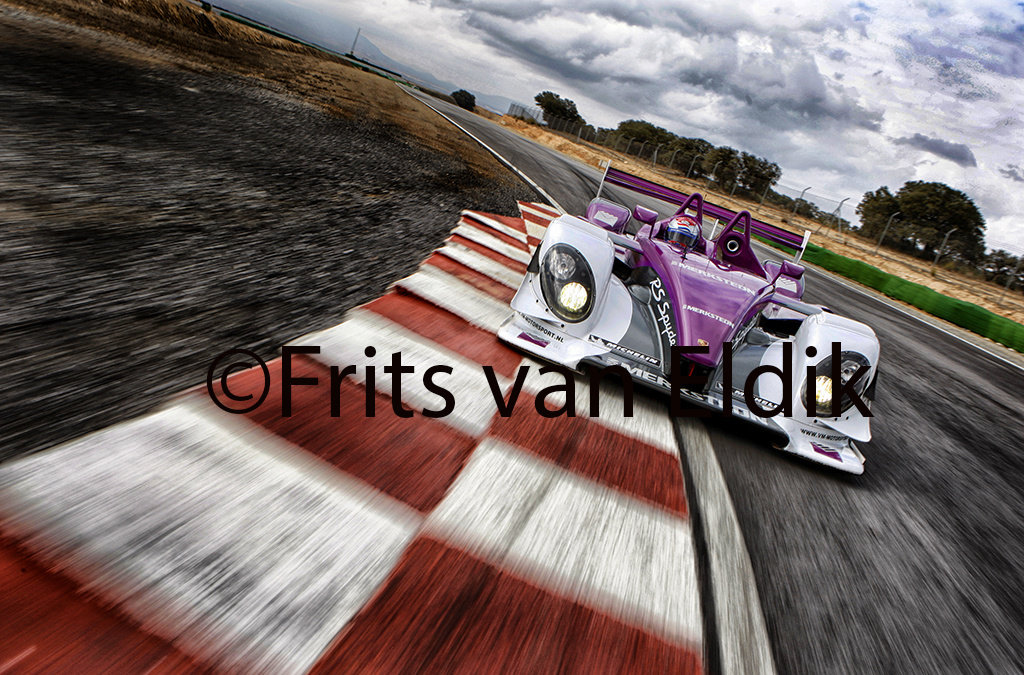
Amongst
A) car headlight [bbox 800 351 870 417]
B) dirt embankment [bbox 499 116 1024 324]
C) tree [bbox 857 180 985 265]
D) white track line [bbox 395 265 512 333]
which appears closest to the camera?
car headlight [bbox 800 351 870 417]

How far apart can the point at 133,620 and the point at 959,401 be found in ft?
23.0

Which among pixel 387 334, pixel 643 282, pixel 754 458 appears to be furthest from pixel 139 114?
pixel 754 458

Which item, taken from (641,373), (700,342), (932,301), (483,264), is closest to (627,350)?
(641,373)

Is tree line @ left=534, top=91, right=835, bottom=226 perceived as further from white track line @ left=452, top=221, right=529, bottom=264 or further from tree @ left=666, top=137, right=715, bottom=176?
white track line @ left=452, top=221, right=529, bottom=264

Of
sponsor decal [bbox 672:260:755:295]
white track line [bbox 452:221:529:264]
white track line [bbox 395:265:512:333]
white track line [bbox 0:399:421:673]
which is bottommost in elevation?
white track line [bbox 0:399:421:673]

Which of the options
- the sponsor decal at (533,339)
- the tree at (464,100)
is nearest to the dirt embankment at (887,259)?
the tree at (464,100)

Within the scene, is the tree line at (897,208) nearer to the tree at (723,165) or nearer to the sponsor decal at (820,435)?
the tree at (723,165)

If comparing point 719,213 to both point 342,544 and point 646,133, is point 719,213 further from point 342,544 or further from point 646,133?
point 646,133

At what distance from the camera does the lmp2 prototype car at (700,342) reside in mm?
3096

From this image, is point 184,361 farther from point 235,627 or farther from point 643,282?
point 643,282

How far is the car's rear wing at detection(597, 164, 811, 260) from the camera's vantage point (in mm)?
5160

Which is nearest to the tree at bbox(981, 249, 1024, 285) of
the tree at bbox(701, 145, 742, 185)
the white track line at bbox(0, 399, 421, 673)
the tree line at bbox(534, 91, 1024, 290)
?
the tree line at bbox(534, 91, 1024, 290)

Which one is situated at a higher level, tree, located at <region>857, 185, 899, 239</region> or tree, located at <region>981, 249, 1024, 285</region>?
A: tree, located at <region>857, 185, 899, 239</region>

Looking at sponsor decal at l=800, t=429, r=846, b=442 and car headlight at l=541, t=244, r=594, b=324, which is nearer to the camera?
sponsor decal at l=800, t=429, r=846, b=442
